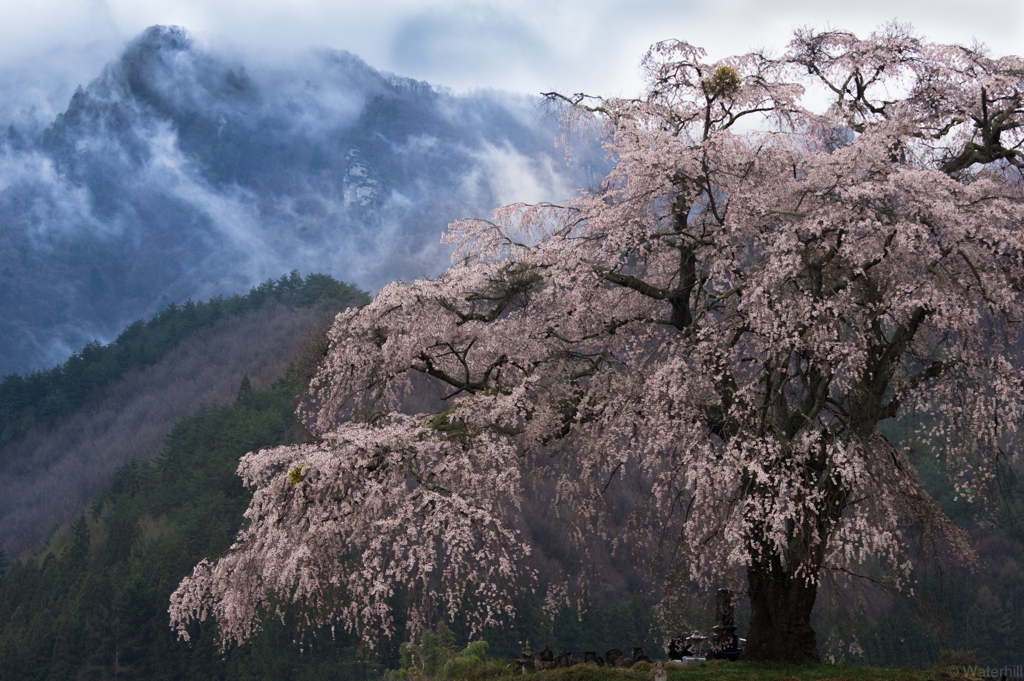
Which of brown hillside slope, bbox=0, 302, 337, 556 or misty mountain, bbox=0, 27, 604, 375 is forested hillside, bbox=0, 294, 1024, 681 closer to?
brown hillside slope, bbox=0, 302, 337, 556

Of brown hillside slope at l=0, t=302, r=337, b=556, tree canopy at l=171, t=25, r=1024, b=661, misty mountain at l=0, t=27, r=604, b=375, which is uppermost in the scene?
misty mountain at l=0, t=27, r=604, b=375

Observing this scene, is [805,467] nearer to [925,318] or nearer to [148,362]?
[925,318]

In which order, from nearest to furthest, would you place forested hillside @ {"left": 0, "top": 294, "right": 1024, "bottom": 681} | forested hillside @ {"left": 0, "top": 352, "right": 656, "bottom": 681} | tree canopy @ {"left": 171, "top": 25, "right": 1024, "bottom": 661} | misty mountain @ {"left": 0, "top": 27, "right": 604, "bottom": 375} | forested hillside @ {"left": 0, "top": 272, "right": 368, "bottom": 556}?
tree canopy @ {"left": 171, "top": 25, "right": 1024, "bottom": 661}
forested hillside @ {"left": 0, "top": 294, "right": 1024, "bottom": 681}
forested hillside @ {"left": 0, "top": 352, "right": 656, "bottom": 681}
forested hillside @ {"left": 0, "top": 272, "right": 368, "bottom": 556}
misty mountain @ {"left": 0, "top": 27, "right": 604, "bottom": 375}

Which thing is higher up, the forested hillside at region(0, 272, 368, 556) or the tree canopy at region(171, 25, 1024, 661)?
the forested hillside at region(0, 272, 368, 556)

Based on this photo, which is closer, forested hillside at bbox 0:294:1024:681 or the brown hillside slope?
forested hillside at bbox 0:294:1024:681

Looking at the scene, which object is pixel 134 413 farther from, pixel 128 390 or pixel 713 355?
pixel 713 355

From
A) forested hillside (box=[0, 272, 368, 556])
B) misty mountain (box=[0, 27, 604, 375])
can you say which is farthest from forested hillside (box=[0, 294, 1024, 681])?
misty mountain (box=[0, 27, 604, 375])

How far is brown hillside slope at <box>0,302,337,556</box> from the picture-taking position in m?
71.4

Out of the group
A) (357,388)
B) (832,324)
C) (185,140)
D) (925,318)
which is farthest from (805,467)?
(185,140)

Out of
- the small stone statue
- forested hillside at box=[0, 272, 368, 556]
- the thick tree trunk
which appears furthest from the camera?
forested hillside at box=[0, 272, 368, 556]

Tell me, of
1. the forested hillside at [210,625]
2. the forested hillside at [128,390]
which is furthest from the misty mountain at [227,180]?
the forested hillside at [210,625]

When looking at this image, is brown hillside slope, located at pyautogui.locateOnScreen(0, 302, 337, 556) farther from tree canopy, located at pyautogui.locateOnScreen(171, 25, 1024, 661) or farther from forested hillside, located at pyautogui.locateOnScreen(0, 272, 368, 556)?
tree canopy, located at pyautogui.locateOnScreen(171, 25, 1024, 661)

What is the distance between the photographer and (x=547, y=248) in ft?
44.0

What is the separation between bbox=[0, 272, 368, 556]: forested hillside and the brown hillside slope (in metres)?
0.09
